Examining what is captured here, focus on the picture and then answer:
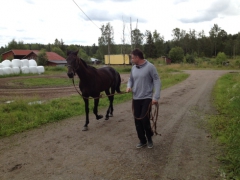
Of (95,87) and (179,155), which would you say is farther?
(95,87)

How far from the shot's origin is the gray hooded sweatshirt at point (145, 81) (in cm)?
434

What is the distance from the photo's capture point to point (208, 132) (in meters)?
5.64

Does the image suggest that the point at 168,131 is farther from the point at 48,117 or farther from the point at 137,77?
the point at 48,117

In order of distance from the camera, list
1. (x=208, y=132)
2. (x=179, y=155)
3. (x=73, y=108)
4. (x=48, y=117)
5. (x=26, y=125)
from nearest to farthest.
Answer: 1. (x=179, y=155)
2. (x=208, y=132)
3. (x=26, y=125)
4. (x=48, y=117)
5. (x=73, y=108)

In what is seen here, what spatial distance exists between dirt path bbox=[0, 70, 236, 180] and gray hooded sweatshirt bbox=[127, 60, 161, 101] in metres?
1.18

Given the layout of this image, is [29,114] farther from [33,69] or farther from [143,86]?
[33,69]

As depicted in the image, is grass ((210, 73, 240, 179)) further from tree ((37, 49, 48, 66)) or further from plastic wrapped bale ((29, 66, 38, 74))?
tree ((37, 49, 48, 66))

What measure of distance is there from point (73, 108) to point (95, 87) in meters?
2.61

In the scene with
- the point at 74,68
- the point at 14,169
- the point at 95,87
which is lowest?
the point at 14,169

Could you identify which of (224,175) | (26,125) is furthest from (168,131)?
(26,125)

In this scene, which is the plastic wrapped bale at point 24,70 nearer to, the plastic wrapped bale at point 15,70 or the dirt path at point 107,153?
the plastic wrapped bale at point 15,70

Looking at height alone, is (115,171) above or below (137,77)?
below

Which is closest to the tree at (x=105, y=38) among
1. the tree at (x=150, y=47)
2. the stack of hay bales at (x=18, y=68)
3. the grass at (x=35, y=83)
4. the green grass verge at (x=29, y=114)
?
the tree at (x=150, y=47)

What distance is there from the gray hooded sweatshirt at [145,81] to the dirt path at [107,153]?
1179mm
